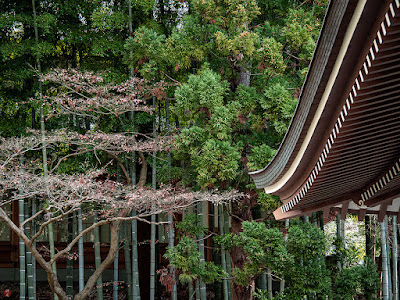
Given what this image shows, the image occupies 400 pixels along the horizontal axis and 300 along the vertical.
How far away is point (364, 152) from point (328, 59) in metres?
1.27

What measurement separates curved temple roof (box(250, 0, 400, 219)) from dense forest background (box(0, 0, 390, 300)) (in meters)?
2.11

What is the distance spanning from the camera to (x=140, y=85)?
8.48 meters

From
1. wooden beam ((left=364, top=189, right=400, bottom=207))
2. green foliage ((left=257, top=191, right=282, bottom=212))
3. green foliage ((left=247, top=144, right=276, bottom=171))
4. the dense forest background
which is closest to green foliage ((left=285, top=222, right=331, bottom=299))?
the dense forest background

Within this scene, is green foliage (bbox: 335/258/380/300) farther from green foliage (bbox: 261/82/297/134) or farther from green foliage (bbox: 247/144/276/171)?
green foliage (bbox: 261/82/297/134)

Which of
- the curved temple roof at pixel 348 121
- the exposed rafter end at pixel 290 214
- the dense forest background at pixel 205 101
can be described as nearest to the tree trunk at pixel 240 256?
the dense forest background at pixel 205 101

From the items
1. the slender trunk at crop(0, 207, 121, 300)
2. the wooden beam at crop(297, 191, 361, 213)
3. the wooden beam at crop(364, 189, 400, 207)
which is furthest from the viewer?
the slender trunk at crop(0, 207, 121, 300)

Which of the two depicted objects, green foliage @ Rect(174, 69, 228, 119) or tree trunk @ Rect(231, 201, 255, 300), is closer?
green foliage @ Rect(174, 69, 228, 119)

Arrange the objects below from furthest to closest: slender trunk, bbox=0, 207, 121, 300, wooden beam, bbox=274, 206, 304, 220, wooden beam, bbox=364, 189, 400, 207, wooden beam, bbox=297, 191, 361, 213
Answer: slender trunk, bbox=0, 207, 121, 300 → wooden beam, bbox=274, 206, 304, 220 → wooden beam, bbox=297, 191, 361, 213 → wooden beam, bbox=364, 189, 400, 207

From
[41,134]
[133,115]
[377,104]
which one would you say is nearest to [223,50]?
[133,115]

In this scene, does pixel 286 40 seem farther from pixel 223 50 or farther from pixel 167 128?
pixel 167 128

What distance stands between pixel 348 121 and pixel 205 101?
4.57m

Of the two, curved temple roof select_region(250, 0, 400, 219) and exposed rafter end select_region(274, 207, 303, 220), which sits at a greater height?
curved temple roof select_region(250, 0, 400, 219)

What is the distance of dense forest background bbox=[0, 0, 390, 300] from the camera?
23.6ft

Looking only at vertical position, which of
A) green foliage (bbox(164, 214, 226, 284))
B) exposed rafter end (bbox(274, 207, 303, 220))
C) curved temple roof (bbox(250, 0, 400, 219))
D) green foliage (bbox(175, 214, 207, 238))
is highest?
curved temple roof (bbox(250, 0, 400, 219))
